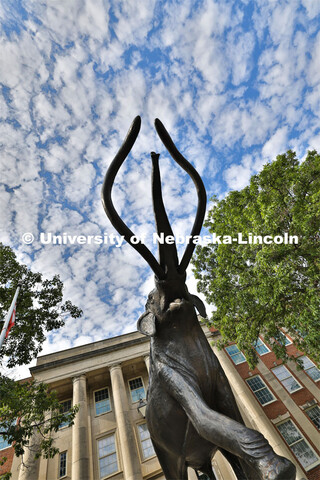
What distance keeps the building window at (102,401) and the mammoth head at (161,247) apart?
19320 mm

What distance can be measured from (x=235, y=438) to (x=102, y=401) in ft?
67.8

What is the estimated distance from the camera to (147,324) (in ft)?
8.09

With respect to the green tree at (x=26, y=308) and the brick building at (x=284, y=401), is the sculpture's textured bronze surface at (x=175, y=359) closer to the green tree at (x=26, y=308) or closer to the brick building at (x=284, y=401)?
the green tree at (x=26, y=308)

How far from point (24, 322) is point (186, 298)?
9.72m

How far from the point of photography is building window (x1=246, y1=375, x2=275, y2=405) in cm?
1700

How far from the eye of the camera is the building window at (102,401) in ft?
56.4

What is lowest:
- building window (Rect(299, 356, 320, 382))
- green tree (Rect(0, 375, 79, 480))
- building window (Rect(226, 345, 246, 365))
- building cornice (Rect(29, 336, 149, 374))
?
green tree (Rect(0, 375, 79, 480))

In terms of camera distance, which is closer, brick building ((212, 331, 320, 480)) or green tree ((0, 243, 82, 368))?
green tree ((0, 243, 82, 368))

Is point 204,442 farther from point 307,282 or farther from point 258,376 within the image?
point 258,376

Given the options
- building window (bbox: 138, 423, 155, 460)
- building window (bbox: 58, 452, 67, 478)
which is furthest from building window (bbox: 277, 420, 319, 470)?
building window (bbox: 58, 452, 67, 478)

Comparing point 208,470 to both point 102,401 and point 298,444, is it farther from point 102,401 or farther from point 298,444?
point 102,401

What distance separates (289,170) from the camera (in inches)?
418

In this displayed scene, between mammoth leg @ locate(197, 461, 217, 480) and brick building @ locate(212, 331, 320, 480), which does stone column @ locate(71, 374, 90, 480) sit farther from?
mammoth leg @ locate(197, 461, 217, 480)

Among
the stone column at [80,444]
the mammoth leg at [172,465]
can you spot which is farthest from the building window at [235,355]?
the mammoth leg at [172,465]
